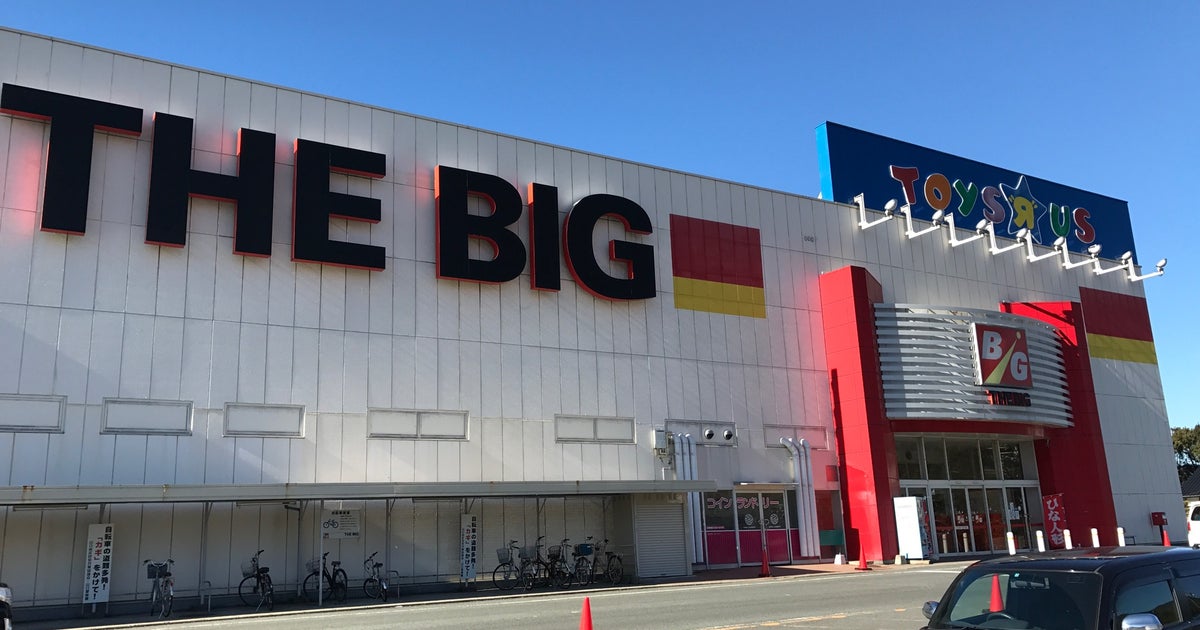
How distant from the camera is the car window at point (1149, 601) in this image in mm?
6758

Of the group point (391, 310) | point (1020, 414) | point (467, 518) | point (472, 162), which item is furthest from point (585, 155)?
point (1020, 414)

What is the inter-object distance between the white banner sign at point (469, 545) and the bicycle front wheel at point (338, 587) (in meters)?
3.19

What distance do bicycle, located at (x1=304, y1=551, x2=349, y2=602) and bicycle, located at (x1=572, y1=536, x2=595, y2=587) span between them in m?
5.89

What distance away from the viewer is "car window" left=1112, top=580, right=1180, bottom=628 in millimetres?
6758

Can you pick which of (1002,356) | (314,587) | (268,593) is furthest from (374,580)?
(1002,356)

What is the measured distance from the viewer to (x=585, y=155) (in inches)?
1189

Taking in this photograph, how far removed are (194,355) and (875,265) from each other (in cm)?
2405


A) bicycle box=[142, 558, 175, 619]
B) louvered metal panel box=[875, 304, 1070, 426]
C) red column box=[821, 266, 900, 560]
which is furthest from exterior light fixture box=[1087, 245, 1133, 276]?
bicycle box=[142, 558, 175, 619]

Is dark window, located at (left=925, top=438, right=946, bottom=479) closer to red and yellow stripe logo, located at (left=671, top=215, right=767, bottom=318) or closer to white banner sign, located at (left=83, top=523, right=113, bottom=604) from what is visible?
red and yellow stripe logo, located at (left=671, top=215, right=767, bottom=318)

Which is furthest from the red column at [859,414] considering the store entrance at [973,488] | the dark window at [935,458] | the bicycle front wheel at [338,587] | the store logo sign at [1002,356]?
the bicycle front wheel at [338,587]

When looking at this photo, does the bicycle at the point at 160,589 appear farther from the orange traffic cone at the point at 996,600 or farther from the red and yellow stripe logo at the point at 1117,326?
the red and yellow stripe logo at the point at 1117,326

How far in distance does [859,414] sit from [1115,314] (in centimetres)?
1942

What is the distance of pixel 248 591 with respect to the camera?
22.0 m

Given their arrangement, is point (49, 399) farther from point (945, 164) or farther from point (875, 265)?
point (945, 164)
